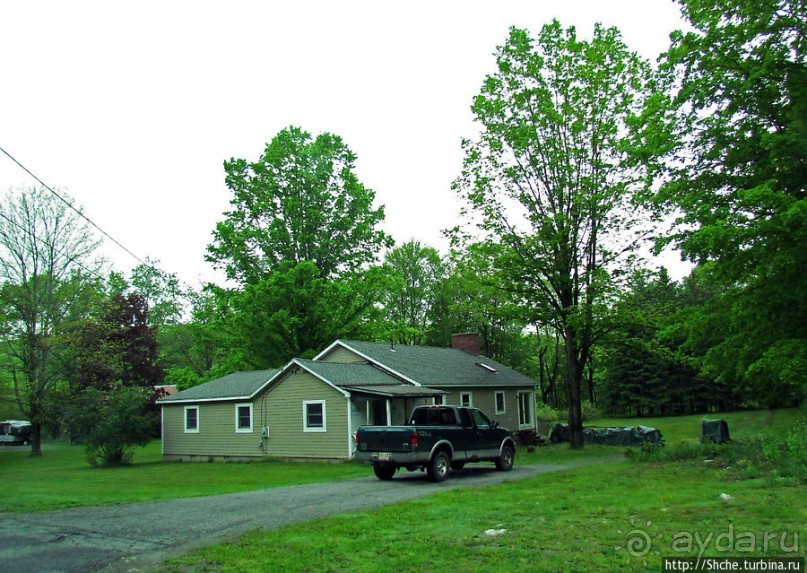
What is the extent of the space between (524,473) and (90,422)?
17.5 m

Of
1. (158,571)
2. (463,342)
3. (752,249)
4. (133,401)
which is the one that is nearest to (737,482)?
(752,249)

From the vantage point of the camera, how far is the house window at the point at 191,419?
94.2 feet

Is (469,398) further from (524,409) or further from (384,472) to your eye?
(384,472)

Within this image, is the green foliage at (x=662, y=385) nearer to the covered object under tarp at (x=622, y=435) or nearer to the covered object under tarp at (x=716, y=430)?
the covered object under tarp at (x=622, y=435)

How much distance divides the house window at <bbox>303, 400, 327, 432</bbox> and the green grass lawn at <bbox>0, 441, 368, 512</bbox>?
137cm

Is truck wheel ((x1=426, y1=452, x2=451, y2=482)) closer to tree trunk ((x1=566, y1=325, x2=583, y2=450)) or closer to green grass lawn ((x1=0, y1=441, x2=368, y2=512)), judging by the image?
green grass lawn ((x1=0, y1=441, x2=368, y2=512))

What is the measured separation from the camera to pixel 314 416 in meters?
24.3

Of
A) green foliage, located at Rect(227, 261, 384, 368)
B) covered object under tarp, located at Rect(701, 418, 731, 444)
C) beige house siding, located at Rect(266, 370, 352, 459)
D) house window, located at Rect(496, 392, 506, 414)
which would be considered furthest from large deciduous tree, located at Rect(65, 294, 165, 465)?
covered object under tarp, located at Rect(701, 418, 731, 444)

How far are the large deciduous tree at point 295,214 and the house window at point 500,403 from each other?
1110cm

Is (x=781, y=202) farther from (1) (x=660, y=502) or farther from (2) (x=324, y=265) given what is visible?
(2) (x=324, y=265)

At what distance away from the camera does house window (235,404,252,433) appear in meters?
26.6

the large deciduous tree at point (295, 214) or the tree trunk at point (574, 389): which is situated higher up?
the large deciduous tree at point (295, 214)

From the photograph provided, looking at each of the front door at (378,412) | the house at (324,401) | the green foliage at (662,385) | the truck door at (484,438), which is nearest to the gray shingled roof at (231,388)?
the house at (324,401)

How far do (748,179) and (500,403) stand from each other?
18.2 m
